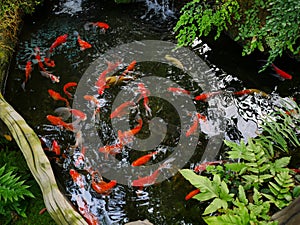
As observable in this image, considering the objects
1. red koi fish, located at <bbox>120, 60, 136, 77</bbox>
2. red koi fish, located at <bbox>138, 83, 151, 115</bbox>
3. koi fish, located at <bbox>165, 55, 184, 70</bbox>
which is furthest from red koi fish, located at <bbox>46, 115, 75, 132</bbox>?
koi fish, located at <bbox>165, 55, 184, 70</bbox>

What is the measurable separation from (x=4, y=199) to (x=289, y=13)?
3.53 meters

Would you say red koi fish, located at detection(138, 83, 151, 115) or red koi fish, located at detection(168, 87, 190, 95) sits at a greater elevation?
red koi fish, located at detection(168, 87, 190, 95)

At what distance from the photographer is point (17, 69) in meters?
5.00

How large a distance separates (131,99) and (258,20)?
1883 mm

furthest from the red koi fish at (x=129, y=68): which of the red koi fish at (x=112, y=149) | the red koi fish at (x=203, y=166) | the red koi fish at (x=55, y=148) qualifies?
the red koi fish at (x=203, y=166)

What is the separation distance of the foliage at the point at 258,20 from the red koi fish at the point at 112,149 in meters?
1.59

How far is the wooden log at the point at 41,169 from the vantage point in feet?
10.2

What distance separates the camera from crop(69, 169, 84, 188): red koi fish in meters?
3.83

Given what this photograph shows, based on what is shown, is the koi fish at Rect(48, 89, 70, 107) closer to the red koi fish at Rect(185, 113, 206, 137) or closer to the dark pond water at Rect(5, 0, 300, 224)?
the dark pond water at Rect(5, 0, 300, 224)

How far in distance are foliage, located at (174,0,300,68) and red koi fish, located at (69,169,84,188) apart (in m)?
2.13

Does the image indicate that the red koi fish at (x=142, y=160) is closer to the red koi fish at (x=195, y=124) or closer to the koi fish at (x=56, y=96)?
the red koi fish at (x=195, y=124)

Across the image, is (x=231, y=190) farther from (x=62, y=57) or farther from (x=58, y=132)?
(x=62, y=57)

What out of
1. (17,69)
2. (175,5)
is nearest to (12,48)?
(17,69)

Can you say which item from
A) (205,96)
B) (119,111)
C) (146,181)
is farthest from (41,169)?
(205,96)
